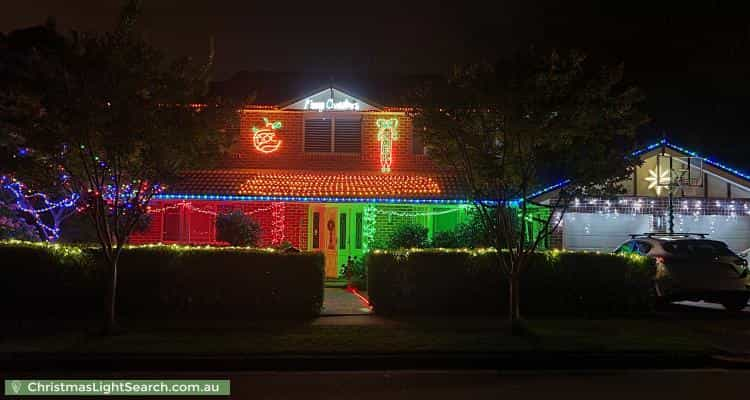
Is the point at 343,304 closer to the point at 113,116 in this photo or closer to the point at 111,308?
the point at 111,308

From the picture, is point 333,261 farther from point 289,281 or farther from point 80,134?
point 80,134

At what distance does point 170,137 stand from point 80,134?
1350mm

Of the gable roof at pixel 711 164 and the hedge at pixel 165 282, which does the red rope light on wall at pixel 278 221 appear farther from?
the gable roof at pixel 711 164

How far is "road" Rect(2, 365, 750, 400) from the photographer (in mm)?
7387

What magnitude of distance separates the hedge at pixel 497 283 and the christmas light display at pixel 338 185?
16.5 ft

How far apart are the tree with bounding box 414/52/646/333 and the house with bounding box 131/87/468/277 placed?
7.52m

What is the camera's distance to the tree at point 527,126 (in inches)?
416

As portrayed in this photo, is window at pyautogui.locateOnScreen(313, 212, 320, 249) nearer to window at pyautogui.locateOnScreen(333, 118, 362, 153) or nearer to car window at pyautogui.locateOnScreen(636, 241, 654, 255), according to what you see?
window at pyautogui.locateOnScreen(333, 118, 362, 153)

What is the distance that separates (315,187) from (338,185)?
2.21ft

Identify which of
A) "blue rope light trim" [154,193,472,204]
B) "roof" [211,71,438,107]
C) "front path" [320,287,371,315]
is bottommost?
"front path" [320,287,371,315]

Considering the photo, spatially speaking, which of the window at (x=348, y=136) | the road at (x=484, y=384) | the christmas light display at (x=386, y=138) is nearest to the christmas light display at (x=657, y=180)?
the christmas light display at (x=386, y=138)

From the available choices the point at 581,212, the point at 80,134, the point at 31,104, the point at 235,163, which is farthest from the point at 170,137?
the point at 581,212

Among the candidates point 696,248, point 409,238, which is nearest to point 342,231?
point 409,238

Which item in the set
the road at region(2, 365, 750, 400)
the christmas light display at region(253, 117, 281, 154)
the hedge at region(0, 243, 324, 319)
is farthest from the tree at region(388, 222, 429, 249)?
the road at region(2, 365, 750, 400)
